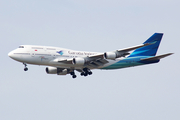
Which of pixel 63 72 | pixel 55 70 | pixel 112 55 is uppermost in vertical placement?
pixel 112 55

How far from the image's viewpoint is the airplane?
52.3 m

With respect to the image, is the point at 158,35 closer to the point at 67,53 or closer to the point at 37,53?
the point at 67,53

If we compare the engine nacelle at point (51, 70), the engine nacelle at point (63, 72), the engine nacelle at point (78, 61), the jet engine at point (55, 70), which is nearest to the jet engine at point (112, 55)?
the engine nacelle at point (78, 61)

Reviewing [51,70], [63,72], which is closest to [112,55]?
[63,72]

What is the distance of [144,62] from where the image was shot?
5866 cm

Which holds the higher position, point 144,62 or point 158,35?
point 158,35

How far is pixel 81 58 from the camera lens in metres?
54.0

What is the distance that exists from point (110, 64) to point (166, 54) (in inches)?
405

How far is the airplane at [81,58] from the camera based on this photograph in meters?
52.3

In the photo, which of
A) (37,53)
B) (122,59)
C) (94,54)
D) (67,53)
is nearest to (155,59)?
(122,59)

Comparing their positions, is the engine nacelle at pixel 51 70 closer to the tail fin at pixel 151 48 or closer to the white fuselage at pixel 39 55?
the white fuselage at pixel 39 55

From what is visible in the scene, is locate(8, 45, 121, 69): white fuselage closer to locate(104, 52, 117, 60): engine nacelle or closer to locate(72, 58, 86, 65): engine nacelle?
locate(72, 58, 86, 65): engine nacelle

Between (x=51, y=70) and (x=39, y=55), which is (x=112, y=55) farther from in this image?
(x=51, y=70)

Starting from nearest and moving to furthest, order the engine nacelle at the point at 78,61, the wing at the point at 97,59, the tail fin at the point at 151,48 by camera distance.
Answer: the wing at the point at 97,59
the engine nacelle at the point at 78,61
the tail fin at the point at 151,48
